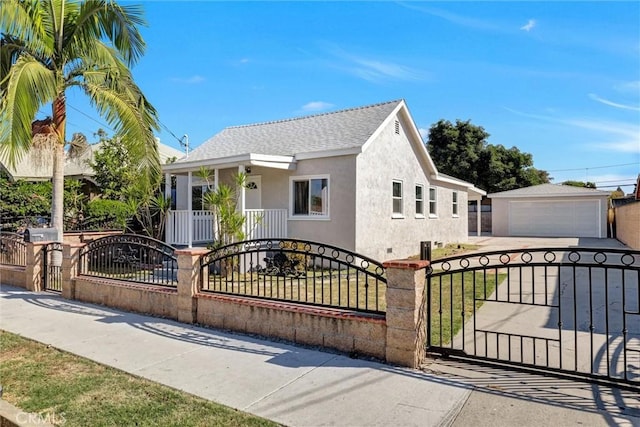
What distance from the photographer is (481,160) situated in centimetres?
3525

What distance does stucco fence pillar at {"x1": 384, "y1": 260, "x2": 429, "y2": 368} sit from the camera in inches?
184

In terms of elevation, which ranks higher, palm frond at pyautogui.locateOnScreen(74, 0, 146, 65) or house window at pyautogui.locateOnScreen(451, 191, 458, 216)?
palm frond at pyautogui.locateOnScreen(74, 0, 146, 65)

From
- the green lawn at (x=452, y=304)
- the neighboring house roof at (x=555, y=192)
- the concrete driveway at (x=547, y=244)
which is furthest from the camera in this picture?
the neighboring house roof at (x=555, y=192)

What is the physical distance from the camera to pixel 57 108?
10.4 meters

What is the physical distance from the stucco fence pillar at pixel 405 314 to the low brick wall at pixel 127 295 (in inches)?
160

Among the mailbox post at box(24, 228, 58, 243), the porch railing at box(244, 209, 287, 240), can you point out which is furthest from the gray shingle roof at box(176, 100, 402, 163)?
the mailbox post at box(24, 228, 58, 243)

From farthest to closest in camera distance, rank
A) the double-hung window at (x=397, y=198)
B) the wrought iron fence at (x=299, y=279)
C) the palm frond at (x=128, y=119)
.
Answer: the double-hung window at (x=397, y=198), the palm frond at (x=128, y=119), the wrought iron fence at (x=299, y=279)

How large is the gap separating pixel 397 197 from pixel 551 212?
57.5 ft

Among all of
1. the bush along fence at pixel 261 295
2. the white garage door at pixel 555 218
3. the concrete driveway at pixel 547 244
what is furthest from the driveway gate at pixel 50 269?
the white garage door at pixel 555 218

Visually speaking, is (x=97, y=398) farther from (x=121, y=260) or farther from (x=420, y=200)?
(x=420, y=200)

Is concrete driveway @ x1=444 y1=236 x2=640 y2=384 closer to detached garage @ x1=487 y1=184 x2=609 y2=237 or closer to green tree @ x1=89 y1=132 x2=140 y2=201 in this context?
green tree @ x1=89 y1=132 x2=140 y2=201

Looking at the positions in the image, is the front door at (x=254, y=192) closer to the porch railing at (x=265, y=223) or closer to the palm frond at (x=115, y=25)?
the porch railing at (x=265, y=223)

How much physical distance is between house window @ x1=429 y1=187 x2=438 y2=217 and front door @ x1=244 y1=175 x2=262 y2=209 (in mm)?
8681

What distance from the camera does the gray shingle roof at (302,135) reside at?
13.6 meters
